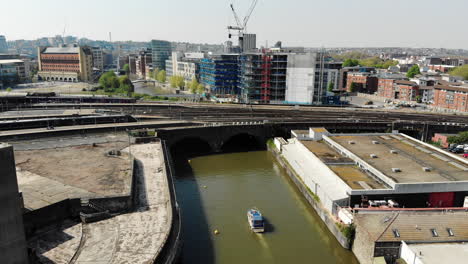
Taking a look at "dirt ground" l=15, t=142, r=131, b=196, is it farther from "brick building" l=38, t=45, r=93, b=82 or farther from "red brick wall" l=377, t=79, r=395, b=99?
"brick building" l=38, t=45, r=93, b=82

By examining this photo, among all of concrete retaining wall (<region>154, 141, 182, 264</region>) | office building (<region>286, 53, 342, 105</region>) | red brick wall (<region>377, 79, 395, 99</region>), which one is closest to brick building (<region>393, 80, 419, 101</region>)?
red brick wall (<region>377, 79, 395, 99</region>)

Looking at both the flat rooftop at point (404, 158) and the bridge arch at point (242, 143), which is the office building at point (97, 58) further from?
the flat rooftop at point (404, 158)

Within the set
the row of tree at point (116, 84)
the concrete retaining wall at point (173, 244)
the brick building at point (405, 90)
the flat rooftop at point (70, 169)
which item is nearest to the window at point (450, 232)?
the concrete retaining wall at point (173, 244)

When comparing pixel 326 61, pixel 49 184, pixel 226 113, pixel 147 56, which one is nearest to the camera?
pixel 49 184

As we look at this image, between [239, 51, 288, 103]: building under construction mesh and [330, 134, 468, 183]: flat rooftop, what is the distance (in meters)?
31.8

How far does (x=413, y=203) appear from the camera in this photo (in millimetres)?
24609

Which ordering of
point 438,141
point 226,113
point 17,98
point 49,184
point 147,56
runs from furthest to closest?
point 147,56
point 17,98
point 226,113
point 438,141
point 49,184

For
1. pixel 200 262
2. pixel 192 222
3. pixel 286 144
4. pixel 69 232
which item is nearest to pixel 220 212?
pixel 192 222

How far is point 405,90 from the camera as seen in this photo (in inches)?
3100

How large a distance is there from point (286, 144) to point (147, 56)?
110 m

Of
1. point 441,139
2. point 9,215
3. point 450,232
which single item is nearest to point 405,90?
point 441,139

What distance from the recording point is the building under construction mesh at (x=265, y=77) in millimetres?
68125

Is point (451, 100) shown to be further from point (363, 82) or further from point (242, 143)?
point (242, 143)

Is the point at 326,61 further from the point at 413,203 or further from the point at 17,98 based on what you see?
the point at 17,98
